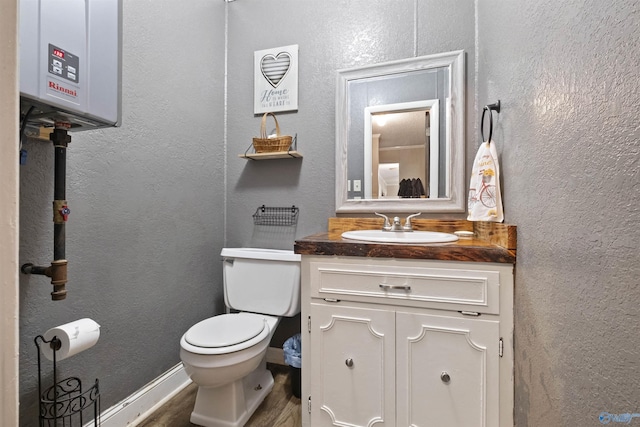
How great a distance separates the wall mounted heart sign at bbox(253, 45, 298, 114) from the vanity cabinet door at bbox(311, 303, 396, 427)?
4.27 feet

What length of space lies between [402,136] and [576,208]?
117 centimetres

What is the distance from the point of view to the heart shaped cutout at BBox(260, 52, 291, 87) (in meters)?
1.89

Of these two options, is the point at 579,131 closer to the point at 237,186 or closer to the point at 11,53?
the point at 11,53

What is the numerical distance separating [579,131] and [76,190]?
1.56 metres

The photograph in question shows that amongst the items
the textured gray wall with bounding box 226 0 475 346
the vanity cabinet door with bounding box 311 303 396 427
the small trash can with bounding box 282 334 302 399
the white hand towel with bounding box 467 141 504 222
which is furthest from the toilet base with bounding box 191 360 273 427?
the white hand towel with bounding box 467 141 504 222

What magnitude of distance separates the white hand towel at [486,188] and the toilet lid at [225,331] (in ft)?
3.62

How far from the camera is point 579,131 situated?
0.59 metres

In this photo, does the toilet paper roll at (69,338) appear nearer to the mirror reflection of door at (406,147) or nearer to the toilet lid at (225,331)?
the toilet lid at (225,331)

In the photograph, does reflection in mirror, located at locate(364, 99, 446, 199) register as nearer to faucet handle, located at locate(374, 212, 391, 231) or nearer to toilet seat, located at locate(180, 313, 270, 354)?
faucet handle, located at locate(374, 212, 391, 231)

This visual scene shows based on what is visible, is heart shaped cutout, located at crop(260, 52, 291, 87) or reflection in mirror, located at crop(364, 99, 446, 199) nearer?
reflection in mirror, located at crop(364, 99, 446, 199)

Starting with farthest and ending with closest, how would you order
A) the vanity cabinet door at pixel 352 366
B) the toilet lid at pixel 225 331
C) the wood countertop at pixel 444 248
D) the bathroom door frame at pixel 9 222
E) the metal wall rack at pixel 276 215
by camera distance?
1. the metal wall rack at pixel 276 215
2. the toilet lid at pixel 225 331
3. the vanity cabinet door at pixel 352 366
4. the wood countertop at pixel 444 248
5. the bathroom door frame at pixel 9 222

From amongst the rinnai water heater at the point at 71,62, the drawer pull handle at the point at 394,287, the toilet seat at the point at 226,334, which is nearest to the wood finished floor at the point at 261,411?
the toilet seat at the point at 226,334

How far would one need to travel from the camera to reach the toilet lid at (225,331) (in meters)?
1.26

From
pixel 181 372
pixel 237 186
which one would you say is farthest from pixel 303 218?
pixel 181 372
